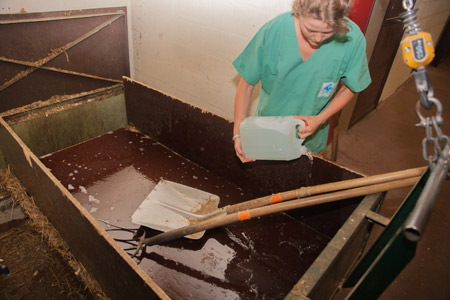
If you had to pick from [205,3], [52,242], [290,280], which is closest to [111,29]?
[205,3]

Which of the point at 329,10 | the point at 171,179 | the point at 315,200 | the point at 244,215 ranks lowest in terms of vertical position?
the point at 171,179

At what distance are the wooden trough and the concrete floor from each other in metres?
0.59

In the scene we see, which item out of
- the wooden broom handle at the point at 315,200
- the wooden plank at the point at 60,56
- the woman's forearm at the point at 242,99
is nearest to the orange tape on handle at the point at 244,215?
the wooden broom handle at the point at 315,200

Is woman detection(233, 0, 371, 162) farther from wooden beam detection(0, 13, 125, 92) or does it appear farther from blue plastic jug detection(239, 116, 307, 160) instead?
wooden beam detection(0, 13, 125, 92)

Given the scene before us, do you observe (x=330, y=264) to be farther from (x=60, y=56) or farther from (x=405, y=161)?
(x=60, y=56)

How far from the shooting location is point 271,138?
4.89 feet

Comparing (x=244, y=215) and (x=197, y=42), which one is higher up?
(x=197, y=42)

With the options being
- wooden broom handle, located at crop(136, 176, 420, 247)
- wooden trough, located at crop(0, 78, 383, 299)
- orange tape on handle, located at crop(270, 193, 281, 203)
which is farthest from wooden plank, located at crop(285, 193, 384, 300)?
orange tape on handle, located at crop(270, 193, 281, 203)

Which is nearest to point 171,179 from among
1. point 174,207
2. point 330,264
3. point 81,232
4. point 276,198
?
point 174,207

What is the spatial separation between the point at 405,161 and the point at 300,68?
7.64ft

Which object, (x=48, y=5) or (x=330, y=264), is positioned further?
(x=48, y=5)

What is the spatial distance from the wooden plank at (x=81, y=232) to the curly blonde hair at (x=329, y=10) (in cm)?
114

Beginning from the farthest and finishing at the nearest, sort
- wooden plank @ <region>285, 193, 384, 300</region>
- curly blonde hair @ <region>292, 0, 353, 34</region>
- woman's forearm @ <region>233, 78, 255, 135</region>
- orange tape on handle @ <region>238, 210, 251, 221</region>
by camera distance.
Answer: woman's forearm @ <region>233, 78, 255, 135</region>, orange tape on handle @ <region>238, 210, 251, 221</region>, curly blonde hair @ <region>292, 0, 353, 34</region>, wooden plank @ <region>285, 193, 384, 300</region>

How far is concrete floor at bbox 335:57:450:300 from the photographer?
1886 mm
